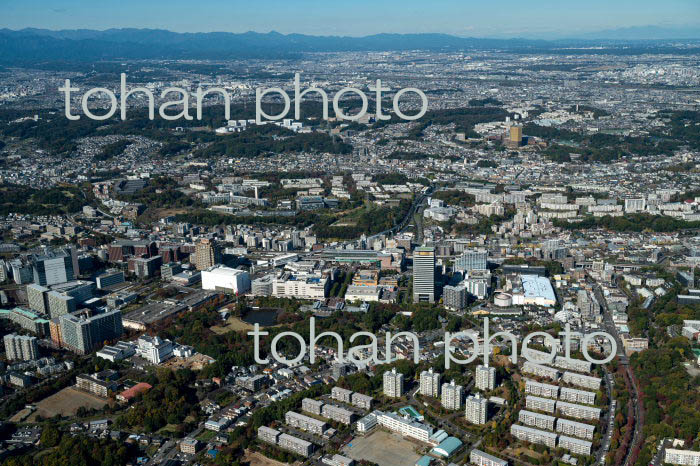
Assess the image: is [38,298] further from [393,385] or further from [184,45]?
[184,45]

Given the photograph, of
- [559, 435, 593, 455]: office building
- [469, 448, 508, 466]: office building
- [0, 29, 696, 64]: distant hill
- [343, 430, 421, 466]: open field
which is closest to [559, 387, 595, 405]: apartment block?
[559, 435, 593, 455]: office building

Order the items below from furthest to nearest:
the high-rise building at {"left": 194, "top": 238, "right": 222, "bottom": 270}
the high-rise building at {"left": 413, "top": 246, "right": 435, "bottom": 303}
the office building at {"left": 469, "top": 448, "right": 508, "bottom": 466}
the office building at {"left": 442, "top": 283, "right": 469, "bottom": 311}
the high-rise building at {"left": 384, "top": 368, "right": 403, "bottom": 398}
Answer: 1. the high-rise building at {"left": 194, "top": 238, "right": 222, "bottom": 270}
2. the high-rise building at {"left": 413, "top": 246, "right": 435, "bottom": 303}
3. the office building at {"left": 442, "top": 283, "right": 469, "bottom": 311}
4. the high-rise building at {"left": 384, "top": 368, "right": 403, "bottom": 398}
5. the office building at {"left": 469, "top": 448, "right": 508, "bottom": 466}

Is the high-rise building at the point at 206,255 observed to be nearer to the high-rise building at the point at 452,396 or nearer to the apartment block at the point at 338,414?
the apartment block at the point at 338,414

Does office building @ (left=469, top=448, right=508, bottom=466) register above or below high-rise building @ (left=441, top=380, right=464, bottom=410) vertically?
below

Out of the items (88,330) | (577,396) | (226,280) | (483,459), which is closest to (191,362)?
(88,330)

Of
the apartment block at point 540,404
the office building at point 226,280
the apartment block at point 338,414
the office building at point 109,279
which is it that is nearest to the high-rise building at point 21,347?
the office building at point 109,279

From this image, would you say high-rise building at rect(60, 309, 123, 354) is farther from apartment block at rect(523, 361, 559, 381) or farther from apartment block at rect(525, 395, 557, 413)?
apartment block at rect(525, 395, 557, 413)

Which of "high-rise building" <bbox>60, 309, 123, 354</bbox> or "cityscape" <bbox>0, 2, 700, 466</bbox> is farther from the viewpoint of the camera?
"high-rise building" <bbox>60, 309, 123, 354</bbox>
